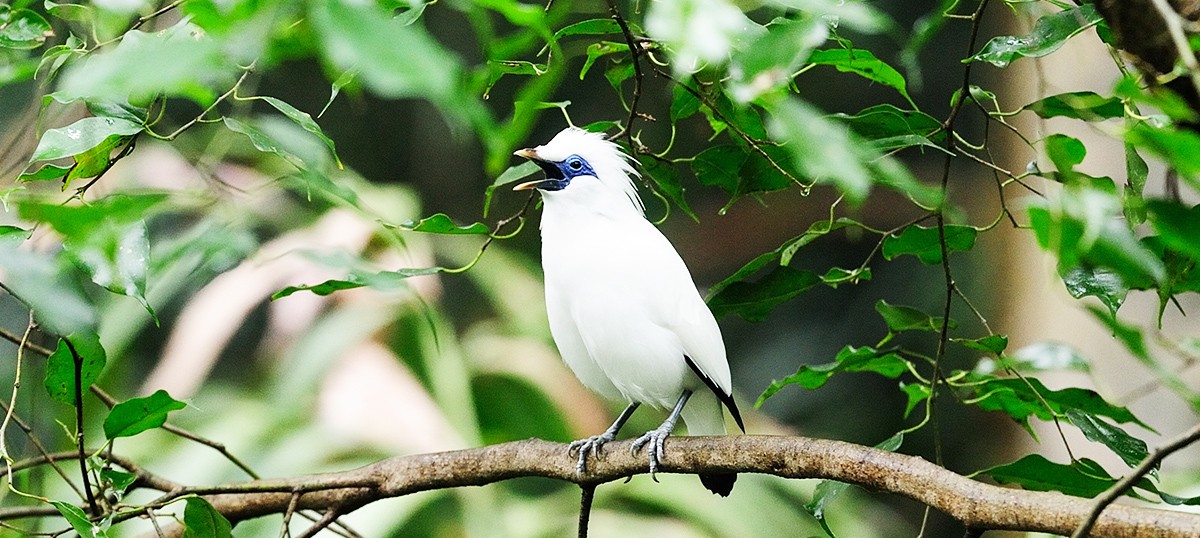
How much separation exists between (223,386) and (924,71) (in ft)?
11.1

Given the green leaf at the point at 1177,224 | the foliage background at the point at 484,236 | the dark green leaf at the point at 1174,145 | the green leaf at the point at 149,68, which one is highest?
the green leaf at the point at 149,68

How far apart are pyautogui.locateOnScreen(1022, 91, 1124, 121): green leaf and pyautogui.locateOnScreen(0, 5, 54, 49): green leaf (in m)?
1.02

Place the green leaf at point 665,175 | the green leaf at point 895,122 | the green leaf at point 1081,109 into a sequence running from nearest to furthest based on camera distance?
the green leaf at point 1081,109 < the green leaf at point 895,122 < the green leaf at point 665,175

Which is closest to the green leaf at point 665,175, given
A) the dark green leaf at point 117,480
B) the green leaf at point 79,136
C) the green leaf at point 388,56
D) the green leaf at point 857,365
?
the green leaf at point 857,365

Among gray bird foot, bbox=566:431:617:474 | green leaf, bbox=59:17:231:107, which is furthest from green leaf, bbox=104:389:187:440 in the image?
green leaf, bbox=59:17:231:107

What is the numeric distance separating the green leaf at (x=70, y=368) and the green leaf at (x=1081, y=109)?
41.0 inches

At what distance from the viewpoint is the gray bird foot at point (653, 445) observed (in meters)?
1.44

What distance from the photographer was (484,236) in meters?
1.46

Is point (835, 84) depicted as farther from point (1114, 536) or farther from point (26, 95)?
point (1114, 536)

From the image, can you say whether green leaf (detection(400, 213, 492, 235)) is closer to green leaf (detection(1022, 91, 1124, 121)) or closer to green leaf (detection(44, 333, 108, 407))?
green leaf (detection(44, 333, 108, 407))

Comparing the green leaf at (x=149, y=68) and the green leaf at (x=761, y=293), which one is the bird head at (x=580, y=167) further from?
the green leaf at (x=149, y=68)

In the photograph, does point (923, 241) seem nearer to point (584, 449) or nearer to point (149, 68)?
point (584, 449)

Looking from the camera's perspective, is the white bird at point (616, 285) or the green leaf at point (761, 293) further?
the white bird at point (616, 285)

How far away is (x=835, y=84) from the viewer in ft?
16.7
